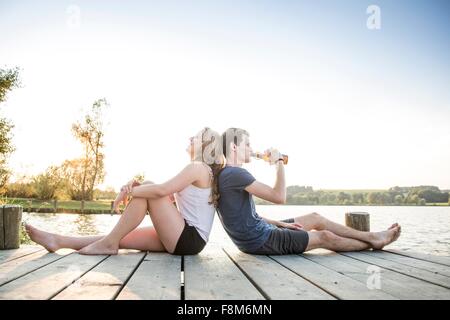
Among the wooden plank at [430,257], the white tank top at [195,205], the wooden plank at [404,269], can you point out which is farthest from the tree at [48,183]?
the wooden plank at [430,257]

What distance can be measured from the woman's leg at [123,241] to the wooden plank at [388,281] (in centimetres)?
146

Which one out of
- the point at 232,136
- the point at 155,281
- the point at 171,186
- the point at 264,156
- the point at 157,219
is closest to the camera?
the point at 155,281

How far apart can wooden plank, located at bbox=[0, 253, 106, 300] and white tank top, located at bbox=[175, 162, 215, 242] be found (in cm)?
81

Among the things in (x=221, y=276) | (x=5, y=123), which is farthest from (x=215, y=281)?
(x=5, y=123)

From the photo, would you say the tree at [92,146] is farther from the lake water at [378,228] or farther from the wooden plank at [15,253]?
the wooden plank at [15,253]

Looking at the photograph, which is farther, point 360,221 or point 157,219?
point 360,221

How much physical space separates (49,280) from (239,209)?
1620 millimetres

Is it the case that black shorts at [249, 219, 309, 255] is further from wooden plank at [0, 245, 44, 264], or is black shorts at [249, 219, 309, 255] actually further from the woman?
wooden plank at [0, 245, 44, 264]

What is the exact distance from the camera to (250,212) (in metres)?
3.30

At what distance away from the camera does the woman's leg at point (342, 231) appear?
3.73 m

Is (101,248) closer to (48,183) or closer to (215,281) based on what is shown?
(215,281)

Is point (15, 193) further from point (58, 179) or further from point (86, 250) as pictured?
point (86, 250)

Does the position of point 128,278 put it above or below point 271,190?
below

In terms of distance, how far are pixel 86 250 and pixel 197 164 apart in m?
1.28
